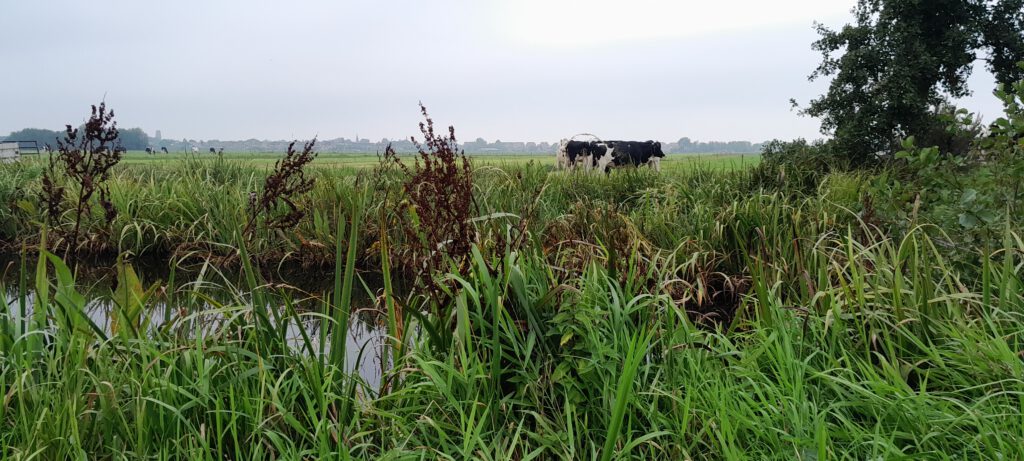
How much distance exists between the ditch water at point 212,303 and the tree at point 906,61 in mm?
7467

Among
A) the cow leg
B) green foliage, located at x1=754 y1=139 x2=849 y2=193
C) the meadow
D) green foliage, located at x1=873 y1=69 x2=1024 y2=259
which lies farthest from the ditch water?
the cow leg

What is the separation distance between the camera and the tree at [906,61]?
8.10 metres

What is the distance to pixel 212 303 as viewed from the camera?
2.73 meters

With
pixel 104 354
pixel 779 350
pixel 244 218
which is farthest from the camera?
pixel 244 218

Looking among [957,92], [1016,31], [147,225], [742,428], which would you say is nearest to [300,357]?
[742,428]

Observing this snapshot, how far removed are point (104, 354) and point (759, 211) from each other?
4537mm

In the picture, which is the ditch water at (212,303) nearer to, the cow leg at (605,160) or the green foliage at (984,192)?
the green foliage at (984,192)

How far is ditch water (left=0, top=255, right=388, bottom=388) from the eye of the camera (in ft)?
8.63

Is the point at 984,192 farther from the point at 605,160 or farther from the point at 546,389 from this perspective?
the point at 605,160

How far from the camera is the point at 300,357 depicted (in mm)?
2270

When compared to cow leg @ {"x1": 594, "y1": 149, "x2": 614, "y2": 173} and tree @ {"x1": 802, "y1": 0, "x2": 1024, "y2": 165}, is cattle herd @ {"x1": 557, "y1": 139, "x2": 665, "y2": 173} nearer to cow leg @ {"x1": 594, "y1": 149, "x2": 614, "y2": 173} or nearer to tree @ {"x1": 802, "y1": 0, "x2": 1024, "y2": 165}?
cow leg @ {"x1": 594, "y1": 149, "x2": 614, "y2": 173}

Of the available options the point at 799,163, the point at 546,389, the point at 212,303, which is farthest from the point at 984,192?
the point at 799,163

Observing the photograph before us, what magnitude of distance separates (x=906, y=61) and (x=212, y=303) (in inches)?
367

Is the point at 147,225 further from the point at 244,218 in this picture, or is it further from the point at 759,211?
the point at 759,211
